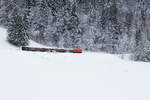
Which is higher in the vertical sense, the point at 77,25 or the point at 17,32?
the point at 77,25

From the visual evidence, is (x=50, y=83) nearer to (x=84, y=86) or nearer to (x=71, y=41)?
(x=84, y=86)

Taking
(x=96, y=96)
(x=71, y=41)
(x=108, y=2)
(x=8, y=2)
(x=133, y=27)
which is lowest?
(x=96, y=96)

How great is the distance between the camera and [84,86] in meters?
5.73

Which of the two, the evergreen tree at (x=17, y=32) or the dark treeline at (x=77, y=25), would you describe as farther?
the dark treeline at (x=77, y=25)

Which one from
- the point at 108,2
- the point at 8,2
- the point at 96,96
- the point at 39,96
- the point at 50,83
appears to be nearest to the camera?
the point at 39,96

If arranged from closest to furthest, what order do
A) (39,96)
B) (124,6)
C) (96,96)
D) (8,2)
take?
1. (39,96)
2. (96,96)
3. (8,2)
4. (124,6)

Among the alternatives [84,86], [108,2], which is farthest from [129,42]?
[84,86]

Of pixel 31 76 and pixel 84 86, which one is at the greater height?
pixel 31 76

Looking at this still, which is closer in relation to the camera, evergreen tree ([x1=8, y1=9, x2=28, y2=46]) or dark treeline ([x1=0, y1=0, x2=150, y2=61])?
evergreen tree ([x1=8, y1=9, x2=28, y2=46])

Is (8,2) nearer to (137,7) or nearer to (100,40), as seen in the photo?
(100,40)

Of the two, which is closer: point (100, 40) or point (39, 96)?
point (39, 96)

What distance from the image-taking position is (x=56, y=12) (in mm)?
38562

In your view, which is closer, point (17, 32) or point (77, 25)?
point (17, 32)

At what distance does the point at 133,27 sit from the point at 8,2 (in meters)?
37.5
